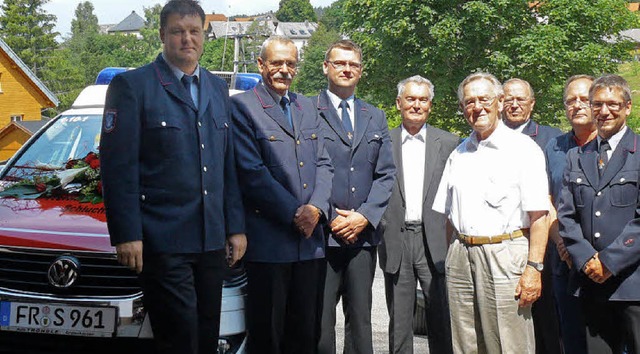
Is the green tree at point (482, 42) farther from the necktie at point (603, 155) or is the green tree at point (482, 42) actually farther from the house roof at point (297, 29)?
the house roof at point (297, 29)

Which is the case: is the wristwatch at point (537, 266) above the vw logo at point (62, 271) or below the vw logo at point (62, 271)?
above

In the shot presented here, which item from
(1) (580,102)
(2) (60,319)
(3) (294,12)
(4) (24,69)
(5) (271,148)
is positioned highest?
(3) (294,12)

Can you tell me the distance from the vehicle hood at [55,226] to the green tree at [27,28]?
7970 centimetres

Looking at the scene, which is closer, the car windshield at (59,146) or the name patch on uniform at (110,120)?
the name patch on uniform at (110,120)

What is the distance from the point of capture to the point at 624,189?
4.53 m

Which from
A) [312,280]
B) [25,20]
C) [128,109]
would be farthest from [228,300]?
[25,20]

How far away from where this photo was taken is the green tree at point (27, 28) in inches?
3120

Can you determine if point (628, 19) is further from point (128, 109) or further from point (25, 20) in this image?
point (25, 20)

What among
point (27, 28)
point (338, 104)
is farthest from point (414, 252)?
point (27, 28)

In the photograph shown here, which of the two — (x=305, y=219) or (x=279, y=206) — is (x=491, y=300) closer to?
(x=305, y=219)

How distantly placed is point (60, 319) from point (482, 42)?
35.1 metres

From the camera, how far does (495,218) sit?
4.61 m

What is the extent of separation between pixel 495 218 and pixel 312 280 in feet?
3.63

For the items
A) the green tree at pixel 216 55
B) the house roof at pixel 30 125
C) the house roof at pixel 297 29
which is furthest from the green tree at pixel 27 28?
the house roof at pixel 297 29
